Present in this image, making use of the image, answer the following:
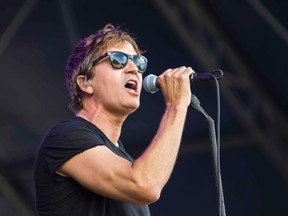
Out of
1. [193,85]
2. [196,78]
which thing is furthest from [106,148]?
[193,85]

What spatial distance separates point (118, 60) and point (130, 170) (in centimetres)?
48

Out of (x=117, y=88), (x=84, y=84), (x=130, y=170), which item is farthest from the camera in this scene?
(x=84, y=84)

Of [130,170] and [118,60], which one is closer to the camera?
[130,170]

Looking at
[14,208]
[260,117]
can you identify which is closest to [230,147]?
[260,117]

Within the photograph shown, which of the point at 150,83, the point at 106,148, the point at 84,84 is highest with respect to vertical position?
the point at 84,84

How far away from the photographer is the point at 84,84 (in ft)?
8.45

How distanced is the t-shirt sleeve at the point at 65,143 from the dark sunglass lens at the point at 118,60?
11.3 inches

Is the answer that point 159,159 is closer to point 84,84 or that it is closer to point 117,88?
point 117,88

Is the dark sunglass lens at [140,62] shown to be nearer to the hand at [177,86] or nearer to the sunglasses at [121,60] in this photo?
the sunglasses at [121,60]

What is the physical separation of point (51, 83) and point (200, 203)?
2.01m

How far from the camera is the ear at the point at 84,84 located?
2553mm

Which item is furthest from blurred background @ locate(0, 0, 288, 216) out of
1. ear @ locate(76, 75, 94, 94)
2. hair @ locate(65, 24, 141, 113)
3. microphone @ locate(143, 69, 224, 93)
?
microphone @ locate(143, 69, 224, 93)

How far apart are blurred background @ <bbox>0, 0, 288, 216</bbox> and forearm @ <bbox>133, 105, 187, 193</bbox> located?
402cm

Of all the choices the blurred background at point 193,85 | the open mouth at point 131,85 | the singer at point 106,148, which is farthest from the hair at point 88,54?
the blurred background at point 193,85
